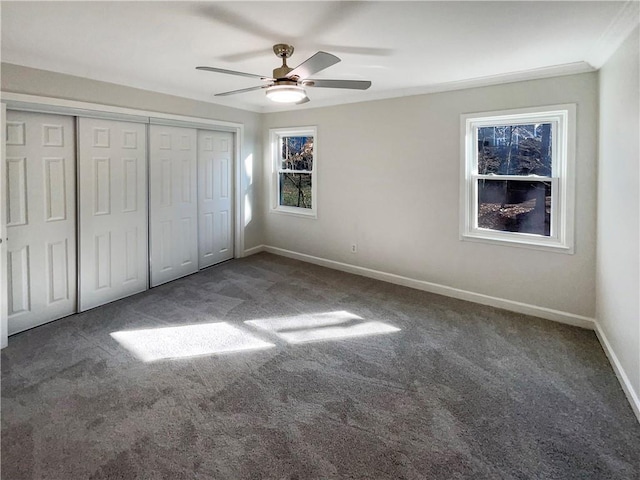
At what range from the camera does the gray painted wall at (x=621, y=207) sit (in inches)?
91.9

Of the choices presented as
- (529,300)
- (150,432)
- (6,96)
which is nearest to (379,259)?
(529,300)

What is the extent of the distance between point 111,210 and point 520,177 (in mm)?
4263

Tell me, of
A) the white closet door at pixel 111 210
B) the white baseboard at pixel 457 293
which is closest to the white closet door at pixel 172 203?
the white closet door at pixel 111 210

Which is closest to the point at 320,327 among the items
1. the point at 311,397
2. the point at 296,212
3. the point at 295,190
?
the point at 311,397

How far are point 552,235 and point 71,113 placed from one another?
4.76 meters

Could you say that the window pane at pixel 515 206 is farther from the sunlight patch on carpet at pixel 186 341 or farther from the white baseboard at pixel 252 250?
the white baseboard at pixel 252 250

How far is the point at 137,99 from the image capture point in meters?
4.07

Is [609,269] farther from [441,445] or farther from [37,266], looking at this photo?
[37,266]

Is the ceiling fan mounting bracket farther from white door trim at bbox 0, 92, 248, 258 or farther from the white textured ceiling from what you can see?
white door trim at bbox 0, 92, 248, 258

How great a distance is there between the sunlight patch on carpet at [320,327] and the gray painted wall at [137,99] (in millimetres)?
2630

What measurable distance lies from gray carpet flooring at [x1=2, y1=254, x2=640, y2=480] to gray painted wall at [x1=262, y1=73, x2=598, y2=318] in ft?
1.54

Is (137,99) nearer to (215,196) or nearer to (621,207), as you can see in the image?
(215,196)

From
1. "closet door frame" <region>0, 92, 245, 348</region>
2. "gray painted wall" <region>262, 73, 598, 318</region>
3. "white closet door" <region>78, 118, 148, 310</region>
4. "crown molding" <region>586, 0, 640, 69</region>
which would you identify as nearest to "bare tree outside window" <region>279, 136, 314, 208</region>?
"gray painted wall" <region>262, 73, 598, 318</region>

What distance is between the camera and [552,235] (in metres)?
3.64
